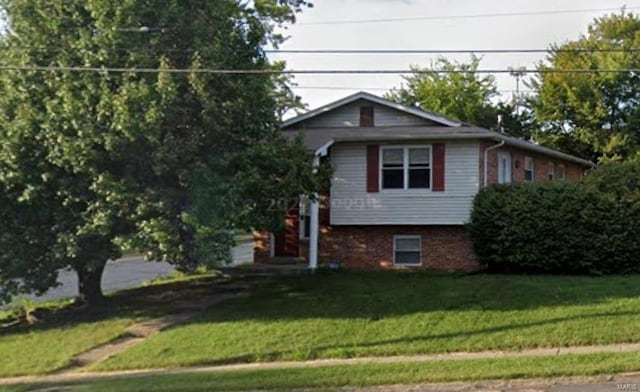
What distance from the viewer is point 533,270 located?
18641 millimetres

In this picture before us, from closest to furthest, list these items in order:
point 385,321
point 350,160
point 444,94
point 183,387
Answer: point 183,387
point 385,321
point 350,160
point 444,94

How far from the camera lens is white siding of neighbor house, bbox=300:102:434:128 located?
22.9m

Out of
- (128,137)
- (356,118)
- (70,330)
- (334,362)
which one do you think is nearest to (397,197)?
(356,118)

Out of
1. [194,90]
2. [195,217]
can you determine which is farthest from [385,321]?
[194,90]

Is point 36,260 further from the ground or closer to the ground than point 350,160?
closer to the ground

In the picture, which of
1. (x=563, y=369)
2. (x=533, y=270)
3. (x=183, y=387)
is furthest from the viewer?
(x=533, y=270)

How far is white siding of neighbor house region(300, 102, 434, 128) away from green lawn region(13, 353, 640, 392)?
13041 millimetres

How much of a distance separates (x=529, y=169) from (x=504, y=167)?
9.07 feet

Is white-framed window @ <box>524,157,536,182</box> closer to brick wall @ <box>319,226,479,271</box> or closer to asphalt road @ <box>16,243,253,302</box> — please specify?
brick wall @ <box>319,226,479,271</box>

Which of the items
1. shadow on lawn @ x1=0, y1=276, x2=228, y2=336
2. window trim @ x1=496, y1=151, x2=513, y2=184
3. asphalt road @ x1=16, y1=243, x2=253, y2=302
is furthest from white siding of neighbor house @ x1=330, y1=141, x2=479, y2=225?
shadow on lawn @ x1=0, y1=276, x2=228, y2=336

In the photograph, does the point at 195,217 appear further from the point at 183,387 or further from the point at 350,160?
the point at 350,160

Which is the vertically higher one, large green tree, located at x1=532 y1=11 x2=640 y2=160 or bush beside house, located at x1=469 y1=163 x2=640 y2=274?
large green tree, located at x1=532 y1=11 x2=640 y2=160

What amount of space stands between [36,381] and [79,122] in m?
4.58

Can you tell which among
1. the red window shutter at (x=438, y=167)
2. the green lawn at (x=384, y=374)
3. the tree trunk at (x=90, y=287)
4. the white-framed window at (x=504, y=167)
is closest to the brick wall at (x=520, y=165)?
the white-framed window at (x=504, y=167)
